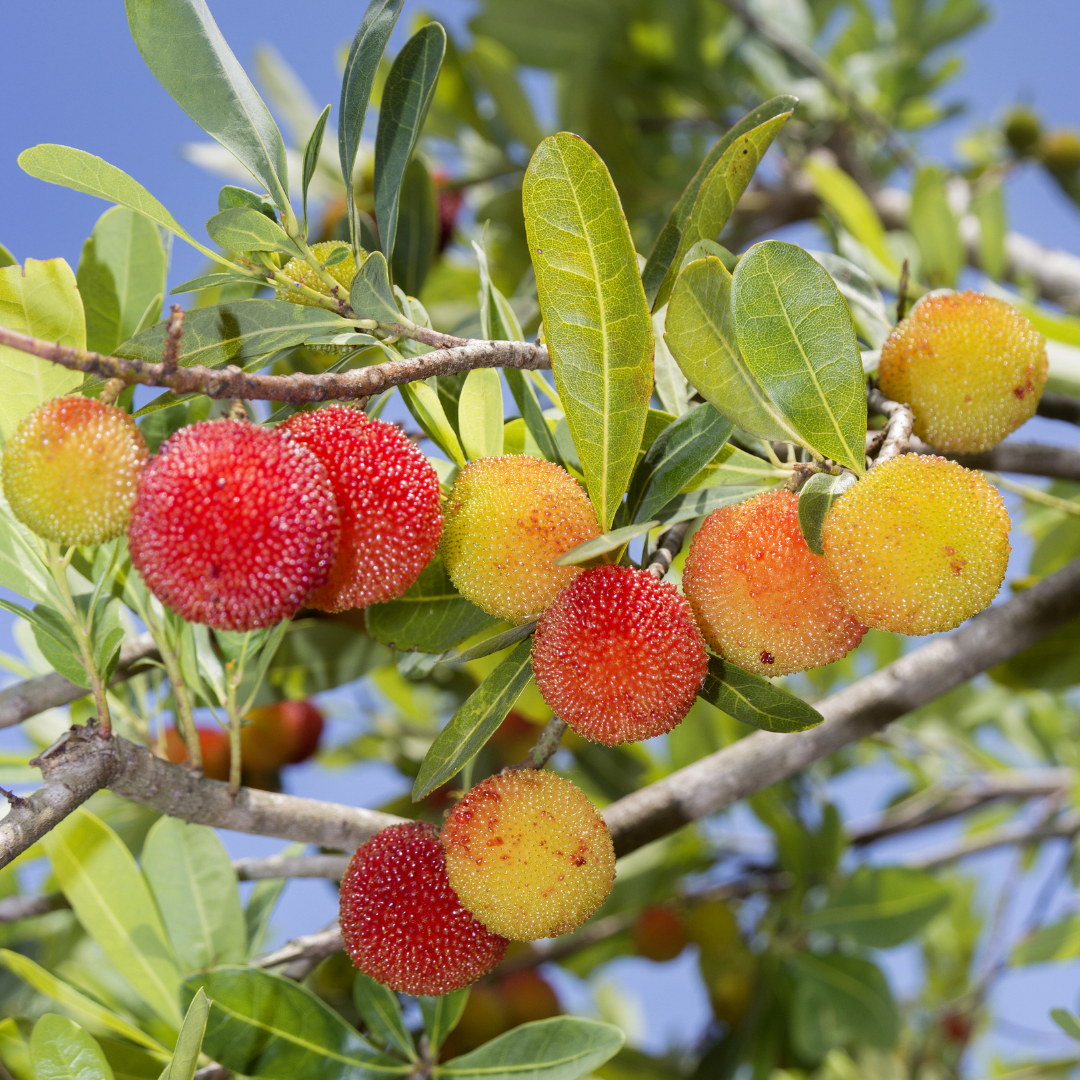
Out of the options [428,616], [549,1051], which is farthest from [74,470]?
[549,1051]

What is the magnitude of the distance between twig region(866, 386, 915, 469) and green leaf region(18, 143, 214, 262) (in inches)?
18.5

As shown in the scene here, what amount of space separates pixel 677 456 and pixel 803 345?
0.37ft

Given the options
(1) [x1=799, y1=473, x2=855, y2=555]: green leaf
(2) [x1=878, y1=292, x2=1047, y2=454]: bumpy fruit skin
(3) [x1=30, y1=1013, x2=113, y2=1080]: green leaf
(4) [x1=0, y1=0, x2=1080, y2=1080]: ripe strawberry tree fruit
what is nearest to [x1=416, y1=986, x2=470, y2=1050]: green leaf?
(4) [x1=0, y1=0, x2=1080, y2=1080]: ripe strawberry tree fruit

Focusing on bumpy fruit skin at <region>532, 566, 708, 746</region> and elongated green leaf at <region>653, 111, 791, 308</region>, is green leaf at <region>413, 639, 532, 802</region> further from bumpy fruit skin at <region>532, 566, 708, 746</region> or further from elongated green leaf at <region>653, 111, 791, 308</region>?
elongated green leaf at <region>653, 111, 791, 308</region>

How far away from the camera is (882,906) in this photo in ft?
4.70

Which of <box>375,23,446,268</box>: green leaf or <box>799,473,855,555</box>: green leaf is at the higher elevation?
<box>375,23,446,268</box>: green leaf

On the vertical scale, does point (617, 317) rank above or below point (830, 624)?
above

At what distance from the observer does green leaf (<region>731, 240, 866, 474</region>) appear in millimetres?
583

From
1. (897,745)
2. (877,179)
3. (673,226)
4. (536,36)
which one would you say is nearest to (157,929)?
(673,226)

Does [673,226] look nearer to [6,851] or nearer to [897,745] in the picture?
[6,851]

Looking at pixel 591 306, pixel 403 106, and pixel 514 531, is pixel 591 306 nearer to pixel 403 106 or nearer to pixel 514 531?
pixel 514 531

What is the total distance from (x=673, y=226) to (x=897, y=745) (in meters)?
1.54

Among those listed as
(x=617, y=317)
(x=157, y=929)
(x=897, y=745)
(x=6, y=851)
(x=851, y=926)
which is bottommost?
(x=897, y=745)

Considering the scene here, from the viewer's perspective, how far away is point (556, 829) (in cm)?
60
